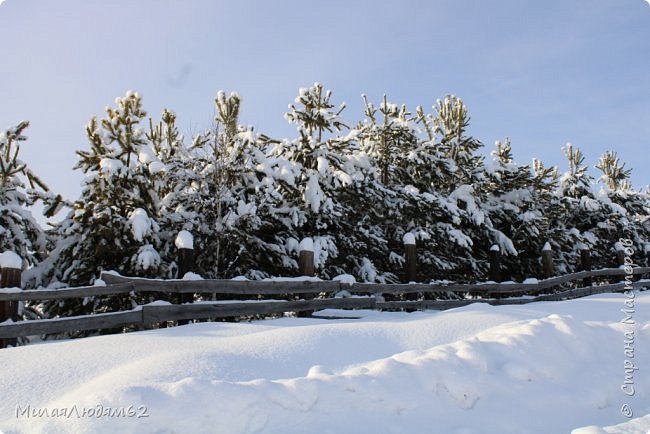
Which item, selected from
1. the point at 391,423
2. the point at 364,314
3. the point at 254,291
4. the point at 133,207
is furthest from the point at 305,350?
the point at 133,207

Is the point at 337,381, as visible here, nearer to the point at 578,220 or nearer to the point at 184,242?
the point at 184,242

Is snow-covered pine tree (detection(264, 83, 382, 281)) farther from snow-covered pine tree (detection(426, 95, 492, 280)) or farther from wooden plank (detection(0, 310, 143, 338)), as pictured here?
wooden plank (detection(0, 310, 143, 338))

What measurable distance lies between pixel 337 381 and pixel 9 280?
569 centimetres

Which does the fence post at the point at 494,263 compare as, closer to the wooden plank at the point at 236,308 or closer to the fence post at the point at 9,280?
the wooden plank at the point at 236,308

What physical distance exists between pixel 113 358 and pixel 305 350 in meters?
2.10

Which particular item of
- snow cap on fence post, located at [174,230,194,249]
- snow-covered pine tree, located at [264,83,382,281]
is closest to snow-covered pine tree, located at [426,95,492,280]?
snow-covered pine tree, located at [264,83,382,281]

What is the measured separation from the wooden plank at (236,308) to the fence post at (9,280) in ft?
6.02

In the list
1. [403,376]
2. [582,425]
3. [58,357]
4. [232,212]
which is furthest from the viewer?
[232,212]

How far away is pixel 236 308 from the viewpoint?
8.81 m

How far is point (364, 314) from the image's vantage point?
1027cm

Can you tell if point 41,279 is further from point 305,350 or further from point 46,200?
point 305,350

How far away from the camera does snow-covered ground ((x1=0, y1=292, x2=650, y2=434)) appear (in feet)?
12.4

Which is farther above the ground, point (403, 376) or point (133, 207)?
point (133, 207)

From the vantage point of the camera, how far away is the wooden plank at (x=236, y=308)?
26.3ft
